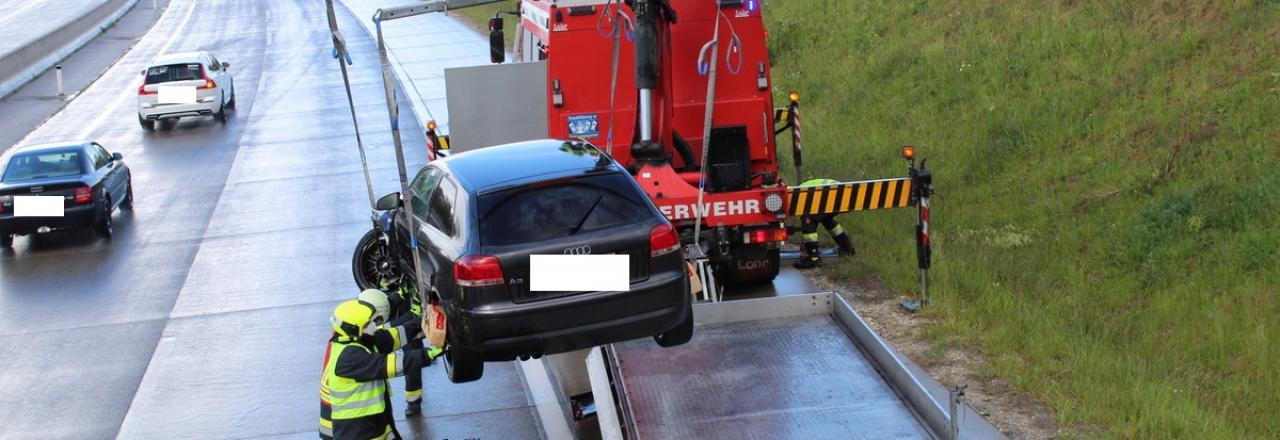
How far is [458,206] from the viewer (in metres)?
8.66

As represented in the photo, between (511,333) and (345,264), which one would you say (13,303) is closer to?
(345,264)

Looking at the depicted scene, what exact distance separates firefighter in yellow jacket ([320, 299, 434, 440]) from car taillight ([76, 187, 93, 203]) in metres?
10.7

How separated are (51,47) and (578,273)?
41711 millimetres

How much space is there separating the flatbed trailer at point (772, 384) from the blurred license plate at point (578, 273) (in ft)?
1.49

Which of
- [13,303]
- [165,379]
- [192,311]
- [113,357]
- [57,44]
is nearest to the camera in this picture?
[165,379]

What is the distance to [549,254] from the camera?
320 inches

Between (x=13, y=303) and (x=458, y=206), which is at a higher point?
(x=458, y=206)

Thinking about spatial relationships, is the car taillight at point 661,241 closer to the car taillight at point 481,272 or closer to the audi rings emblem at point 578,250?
the audi rings emblem at point 578,250

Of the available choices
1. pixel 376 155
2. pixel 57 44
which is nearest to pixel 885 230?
pixel 376 155

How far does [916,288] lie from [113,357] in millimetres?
7092

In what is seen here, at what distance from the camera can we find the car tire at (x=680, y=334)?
852cm

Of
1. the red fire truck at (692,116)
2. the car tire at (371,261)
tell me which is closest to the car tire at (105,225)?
the car tire at (371,261)

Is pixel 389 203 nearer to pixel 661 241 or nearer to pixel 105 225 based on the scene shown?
pixel 661 241

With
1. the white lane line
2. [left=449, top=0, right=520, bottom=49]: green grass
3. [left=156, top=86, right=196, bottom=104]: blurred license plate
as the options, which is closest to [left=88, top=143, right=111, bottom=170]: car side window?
[left=156, top=86, right=196, bottom=104]: blurred license plate
